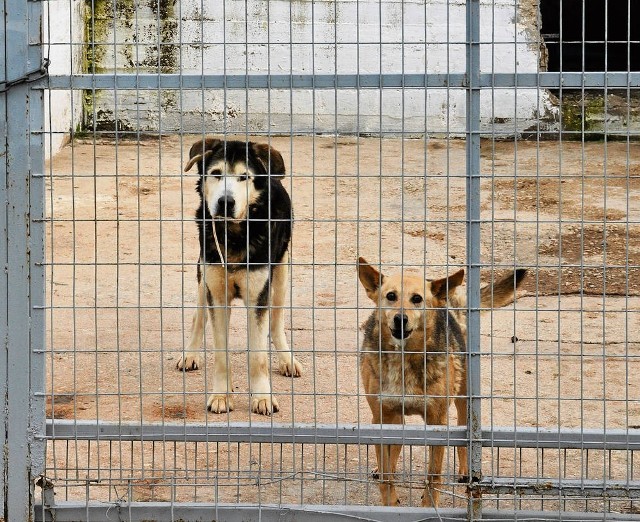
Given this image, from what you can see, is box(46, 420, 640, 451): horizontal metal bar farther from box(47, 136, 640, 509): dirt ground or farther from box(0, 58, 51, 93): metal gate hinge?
box(0, 58, 51, 93): metal gate hinge

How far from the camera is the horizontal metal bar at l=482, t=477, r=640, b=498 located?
402 cm

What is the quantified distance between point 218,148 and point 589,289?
14.0 ft

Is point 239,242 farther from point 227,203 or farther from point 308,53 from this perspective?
point 308,53

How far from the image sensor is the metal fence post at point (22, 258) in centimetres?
398

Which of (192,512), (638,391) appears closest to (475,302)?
(192,512)

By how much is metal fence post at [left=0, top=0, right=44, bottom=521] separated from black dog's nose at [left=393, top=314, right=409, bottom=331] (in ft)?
5.60

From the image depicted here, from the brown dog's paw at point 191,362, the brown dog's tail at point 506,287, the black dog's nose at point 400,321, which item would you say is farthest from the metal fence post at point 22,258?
the brown dog's paw at point 191,362

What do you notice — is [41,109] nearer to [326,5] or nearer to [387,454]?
[387,454]

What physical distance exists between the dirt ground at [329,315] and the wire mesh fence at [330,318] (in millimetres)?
35

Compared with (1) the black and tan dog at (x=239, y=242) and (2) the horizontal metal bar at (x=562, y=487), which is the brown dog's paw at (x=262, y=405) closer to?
(1) the black and tan dog at (x=239, y=242)

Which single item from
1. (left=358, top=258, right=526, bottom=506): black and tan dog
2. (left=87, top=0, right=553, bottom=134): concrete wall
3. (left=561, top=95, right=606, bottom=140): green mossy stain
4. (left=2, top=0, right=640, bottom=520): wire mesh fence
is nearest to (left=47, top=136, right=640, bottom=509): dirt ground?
(left=2, top=0, right=640, bottom=520): wire mesh fence

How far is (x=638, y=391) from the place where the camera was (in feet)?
21.1

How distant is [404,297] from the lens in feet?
16.5

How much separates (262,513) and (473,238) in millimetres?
1383
